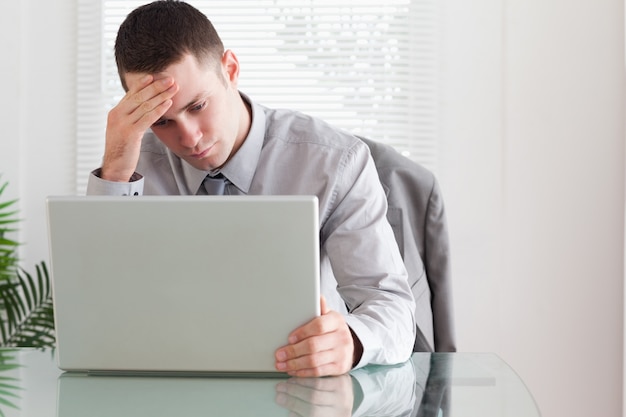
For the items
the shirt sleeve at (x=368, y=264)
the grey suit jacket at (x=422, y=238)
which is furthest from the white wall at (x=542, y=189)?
the shirt sleeve at (x=368, y=264)

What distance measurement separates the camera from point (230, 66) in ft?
6.26

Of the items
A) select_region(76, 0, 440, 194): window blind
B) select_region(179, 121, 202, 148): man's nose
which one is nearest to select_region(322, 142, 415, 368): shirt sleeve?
select_region(179, 121, 202, 148): man's nose

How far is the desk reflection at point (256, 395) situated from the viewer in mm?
1088

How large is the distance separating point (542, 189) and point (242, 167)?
156 centimetres

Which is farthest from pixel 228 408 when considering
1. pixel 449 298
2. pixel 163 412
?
pixel 449 298

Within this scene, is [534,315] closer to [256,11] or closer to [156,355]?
[256,11]

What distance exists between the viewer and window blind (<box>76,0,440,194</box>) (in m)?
3.12

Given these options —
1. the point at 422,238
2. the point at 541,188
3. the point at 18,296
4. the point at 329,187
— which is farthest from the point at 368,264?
the point at 18,296

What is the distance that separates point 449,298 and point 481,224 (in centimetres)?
96

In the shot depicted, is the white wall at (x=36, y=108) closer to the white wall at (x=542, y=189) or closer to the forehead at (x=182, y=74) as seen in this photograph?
the white wall at (x=542, y=189)

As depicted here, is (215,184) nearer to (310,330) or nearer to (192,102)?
(192,102)

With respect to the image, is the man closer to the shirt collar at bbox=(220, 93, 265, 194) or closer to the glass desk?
the shirt collar at bbox=(220, 93, 265, 194)

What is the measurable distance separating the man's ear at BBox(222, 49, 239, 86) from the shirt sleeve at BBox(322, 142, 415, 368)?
0.33 meters

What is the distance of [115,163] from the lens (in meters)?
1.76
